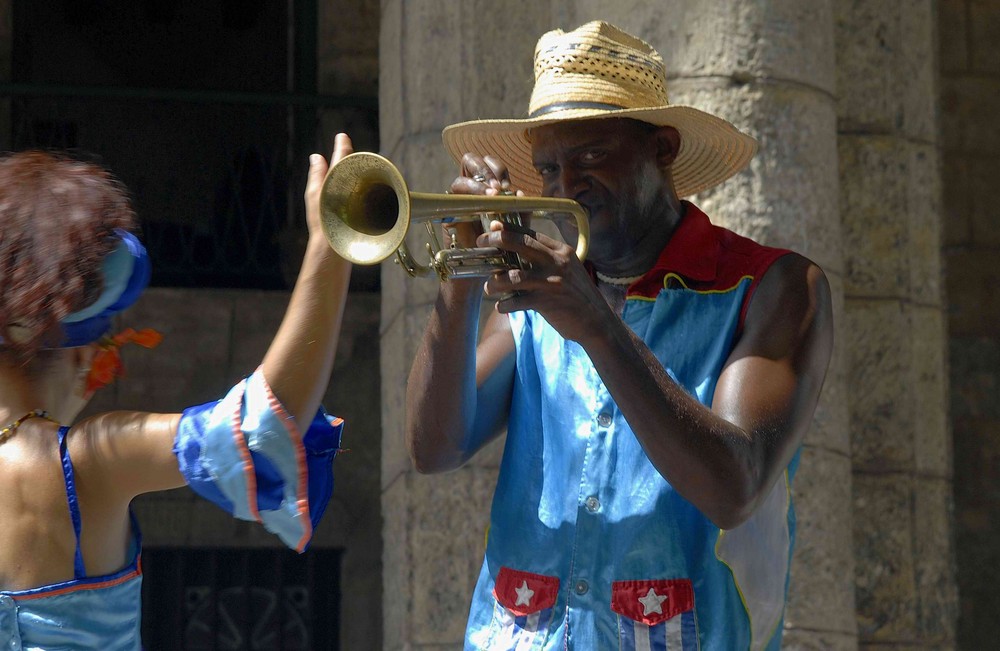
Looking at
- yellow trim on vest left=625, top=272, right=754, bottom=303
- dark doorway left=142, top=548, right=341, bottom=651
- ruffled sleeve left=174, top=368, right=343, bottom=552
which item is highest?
yellow trim on vest left=625, top=272, right=754, bottom=303

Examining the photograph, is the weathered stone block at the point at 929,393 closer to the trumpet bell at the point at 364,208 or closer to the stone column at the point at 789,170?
the stone column at the point at 789,170

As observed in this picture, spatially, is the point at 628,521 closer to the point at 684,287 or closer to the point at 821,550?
the point at 684,287

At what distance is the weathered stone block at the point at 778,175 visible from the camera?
4062 millimetres

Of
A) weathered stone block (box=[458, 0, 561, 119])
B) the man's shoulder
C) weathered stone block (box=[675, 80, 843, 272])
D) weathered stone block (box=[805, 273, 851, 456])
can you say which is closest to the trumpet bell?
the man's shoulder

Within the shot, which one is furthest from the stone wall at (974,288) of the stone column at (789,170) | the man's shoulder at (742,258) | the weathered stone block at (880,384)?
the man's shoulder at (742,258)

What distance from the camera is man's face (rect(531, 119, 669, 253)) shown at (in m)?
2.94

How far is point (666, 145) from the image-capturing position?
312cm

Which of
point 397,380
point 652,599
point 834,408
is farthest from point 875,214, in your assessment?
point 652,599

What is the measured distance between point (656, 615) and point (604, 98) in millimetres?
952

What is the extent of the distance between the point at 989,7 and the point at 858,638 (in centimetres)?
350

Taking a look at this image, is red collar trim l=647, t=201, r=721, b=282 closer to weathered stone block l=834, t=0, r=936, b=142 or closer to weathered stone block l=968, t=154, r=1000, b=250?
weathered stone block l=834, t=0, r=936, b=142

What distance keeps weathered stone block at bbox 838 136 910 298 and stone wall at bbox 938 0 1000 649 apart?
1.99 metres

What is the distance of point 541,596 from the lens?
276cm

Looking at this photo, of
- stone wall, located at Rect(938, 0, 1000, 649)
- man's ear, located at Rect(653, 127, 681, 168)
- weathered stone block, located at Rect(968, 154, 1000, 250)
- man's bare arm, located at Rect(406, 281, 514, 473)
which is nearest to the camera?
man's bare arm, located at Rect(406, 281, 514, 473)
